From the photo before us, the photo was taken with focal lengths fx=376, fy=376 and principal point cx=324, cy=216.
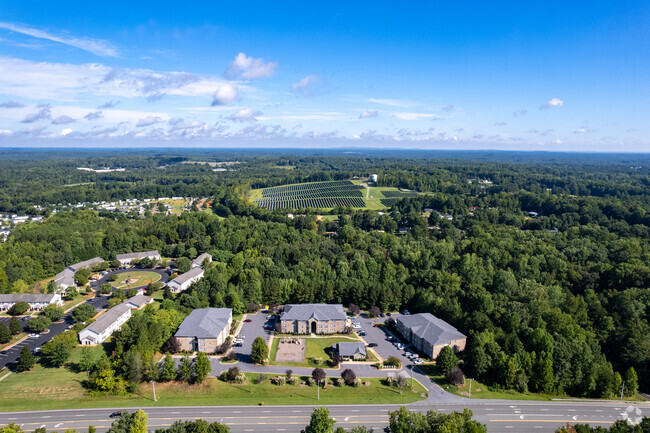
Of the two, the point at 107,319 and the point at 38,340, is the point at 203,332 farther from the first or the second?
the point at 38,340

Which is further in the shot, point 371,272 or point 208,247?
point 208,247

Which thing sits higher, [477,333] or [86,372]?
[477,333]

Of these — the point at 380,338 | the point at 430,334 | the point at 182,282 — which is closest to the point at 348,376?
the point at 380,338

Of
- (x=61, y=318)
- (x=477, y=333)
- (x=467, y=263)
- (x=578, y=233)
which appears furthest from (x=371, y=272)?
(x=578, y=233)

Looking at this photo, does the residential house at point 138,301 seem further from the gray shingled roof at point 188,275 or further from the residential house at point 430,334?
the residential house at point 430,334

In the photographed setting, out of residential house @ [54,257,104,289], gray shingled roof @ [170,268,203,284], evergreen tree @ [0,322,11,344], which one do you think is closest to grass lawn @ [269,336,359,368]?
gray shingled roof @ [170,268,203,284]

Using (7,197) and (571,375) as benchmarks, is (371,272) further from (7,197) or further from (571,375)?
(7,197)
